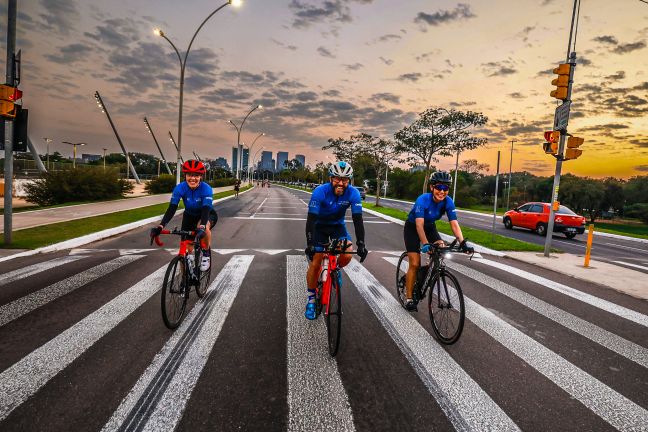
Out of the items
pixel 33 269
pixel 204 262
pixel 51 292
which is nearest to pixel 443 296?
pixel 204 262

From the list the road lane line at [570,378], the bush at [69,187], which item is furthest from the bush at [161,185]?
the road lane line at [570,378]

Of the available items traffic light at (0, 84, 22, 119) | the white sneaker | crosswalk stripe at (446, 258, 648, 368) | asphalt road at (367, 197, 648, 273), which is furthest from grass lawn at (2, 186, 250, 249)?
asphalt road at (367, 197, 648, 273)

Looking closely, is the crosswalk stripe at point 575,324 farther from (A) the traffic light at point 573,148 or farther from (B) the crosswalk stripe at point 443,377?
(A) the traffic light at point 573,148

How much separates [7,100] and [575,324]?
38.8 ft

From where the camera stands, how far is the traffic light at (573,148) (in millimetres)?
9102

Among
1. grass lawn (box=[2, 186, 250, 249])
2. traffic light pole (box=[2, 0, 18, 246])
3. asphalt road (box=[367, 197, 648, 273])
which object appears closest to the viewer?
traffic light pole (box=[2, 0, 18, 246])

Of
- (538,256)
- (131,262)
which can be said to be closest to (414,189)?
(538,256)

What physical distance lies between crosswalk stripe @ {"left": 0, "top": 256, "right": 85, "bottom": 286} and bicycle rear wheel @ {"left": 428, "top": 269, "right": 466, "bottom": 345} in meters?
6.70

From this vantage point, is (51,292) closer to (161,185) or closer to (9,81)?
(9,81)

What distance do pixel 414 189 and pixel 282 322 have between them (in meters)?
80.3

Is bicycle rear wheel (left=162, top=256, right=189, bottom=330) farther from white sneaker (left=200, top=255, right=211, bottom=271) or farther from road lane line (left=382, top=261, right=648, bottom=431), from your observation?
road lane line (left=382, top=261, right=648, bottom=431)

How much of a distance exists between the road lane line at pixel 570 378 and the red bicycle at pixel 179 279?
3976 millimetres

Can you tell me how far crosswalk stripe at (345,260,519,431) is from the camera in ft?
8.64

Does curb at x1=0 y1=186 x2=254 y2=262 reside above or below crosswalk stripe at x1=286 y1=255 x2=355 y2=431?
below
